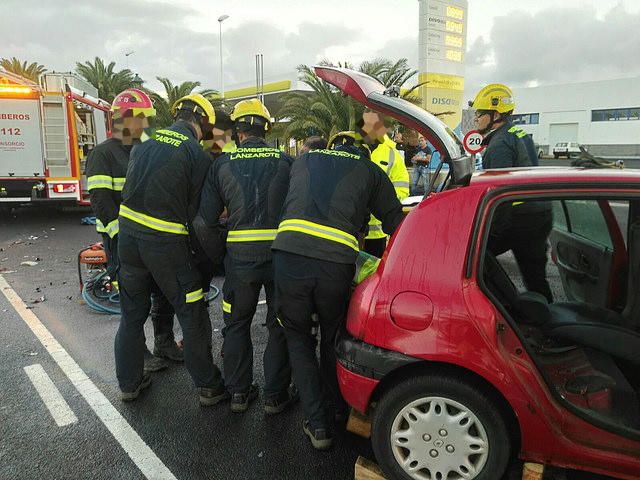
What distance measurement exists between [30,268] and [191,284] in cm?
491

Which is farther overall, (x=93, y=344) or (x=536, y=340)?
(x=93, y=344)

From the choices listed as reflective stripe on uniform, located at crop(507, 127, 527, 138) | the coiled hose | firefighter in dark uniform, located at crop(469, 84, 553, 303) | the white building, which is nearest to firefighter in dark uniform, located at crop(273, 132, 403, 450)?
firefighter in dark uniform, located at crop(469, 84, 553, 303)

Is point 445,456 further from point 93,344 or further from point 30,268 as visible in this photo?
point 30,268

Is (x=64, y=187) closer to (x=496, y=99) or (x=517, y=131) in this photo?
(x=496, y=99)

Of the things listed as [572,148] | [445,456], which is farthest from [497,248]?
[572,148]

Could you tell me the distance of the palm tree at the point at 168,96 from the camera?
78.3 feet

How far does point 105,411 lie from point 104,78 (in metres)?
30.8

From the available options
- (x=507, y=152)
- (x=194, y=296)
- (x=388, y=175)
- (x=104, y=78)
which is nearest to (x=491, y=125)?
(x=507, y=152)

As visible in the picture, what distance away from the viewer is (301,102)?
65.2 ft

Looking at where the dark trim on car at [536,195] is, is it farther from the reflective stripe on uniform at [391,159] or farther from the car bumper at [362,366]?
the reflective stripe on uniform at [391,159]

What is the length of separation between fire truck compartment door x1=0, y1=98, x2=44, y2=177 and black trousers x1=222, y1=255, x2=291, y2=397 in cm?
912

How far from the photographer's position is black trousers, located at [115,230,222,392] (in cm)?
308

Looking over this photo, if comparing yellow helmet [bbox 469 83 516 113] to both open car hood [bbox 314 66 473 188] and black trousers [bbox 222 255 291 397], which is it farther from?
black trousers [bbox 222 255 291 397]

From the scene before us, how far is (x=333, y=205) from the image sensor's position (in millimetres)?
2598
